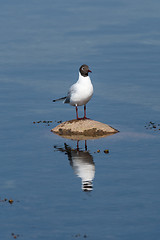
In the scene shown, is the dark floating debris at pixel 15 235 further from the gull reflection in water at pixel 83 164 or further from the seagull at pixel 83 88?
the seagull at pixel 83 88

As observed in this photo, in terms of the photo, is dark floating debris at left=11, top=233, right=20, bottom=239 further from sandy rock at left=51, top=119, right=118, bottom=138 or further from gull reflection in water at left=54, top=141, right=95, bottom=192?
sandy rock at left=51, top=119, right=118, bottom=138

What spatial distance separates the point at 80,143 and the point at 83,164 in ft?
11.6

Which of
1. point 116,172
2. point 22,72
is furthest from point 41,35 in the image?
point 116,172

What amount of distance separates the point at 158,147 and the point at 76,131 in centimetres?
409

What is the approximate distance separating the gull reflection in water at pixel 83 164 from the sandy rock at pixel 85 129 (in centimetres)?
181

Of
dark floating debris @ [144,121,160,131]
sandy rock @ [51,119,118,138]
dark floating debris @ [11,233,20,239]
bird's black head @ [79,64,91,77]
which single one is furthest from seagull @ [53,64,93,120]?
dark floating debris @ [11,233,20,239]

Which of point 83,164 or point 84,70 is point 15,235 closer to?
point 83,164

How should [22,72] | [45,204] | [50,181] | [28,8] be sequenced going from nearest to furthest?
1. [45,204]
2. [50,181]
3. [22,72]
4. [28,8]

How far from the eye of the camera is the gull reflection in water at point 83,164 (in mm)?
25922

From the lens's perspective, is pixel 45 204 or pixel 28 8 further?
pixel 28 8

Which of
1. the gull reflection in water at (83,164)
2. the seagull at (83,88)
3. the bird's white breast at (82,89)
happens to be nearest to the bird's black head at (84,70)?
the seagull at (83,88)

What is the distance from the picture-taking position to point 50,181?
85.7 feet

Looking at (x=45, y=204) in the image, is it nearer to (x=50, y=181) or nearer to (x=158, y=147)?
(x=50, y=181)

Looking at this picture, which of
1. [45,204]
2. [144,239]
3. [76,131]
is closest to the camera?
[144,239]
